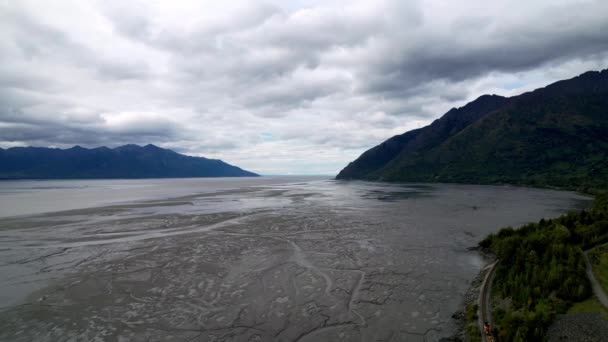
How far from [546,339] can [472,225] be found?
4240 centimetres

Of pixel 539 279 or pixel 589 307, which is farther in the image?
pixel 539 279

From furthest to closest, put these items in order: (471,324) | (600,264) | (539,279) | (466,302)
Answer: (466,302) → (600,264) → (539,279) → (471,324)

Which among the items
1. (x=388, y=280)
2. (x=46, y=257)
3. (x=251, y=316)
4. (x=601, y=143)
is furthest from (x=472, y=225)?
(x=601, y=143)

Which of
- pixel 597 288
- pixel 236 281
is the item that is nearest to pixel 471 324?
pixel 597 288

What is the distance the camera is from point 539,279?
18734mm

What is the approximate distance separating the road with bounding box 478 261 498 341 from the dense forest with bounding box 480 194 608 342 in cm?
44

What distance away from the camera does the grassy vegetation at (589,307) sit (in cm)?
1414

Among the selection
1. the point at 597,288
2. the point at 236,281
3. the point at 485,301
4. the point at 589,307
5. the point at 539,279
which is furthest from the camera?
the point at 236,281

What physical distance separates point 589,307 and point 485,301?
19.1ft

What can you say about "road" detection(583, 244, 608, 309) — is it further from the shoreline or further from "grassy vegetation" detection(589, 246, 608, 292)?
the shoreline

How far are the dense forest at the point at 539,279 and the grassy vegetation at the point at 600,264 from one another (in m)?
0.66

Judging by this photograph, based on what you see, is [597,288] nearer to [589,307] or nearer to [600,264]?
[589,307]

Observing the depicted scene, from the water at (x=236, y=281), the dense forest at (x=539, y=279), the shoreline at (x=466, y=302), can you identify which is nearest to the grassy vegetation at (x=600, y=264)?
the dense forest at (x=539, y=279)

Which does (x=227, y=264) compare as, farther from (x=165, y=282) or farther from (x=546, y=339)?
(x=546, y=339)
